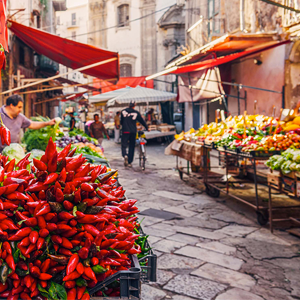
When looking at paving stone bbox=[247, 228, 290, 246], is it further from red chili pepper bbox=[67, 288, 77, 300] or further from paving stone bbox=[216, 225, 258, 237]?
red chili pepper bbox=[67, 288, 77, 300]

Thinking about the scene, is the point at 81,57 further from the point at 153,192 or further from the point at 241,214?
the point at 241,214

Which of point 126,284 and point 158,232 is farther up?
point 126,284

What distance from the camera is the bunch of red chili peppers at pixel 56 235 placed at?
137 centimetres

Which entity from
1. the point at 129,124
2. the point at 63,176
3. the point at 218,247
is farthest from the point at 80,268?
the point at 129,124

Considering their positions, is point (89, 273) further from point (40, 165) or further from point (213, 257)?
point (213, 257)

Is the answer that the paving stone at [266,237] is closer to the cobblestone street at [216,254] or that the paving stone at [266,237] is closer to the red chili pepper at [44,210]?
the cobblestone street at [216,254]

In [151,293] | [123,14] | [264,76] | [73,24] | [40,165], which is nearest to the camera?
[40,165]

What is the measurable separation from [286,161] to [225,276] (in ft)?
6.17

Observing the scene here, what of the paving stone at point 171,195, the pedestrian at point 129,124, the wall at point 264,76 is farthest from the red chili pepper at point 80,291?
the pedestrian at point 129,124

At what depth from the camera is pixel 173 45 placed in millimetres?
26031

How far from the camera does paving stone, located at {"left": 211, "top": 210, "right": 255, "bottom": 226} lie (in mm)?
5391

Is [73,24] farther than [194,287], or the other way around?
[73,24]

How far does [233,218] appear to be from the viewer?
5.61 metres

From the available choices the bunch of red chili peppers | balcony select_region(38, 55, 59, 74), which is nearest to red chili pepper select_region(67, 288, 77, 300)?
the bunch of red chili peppers
